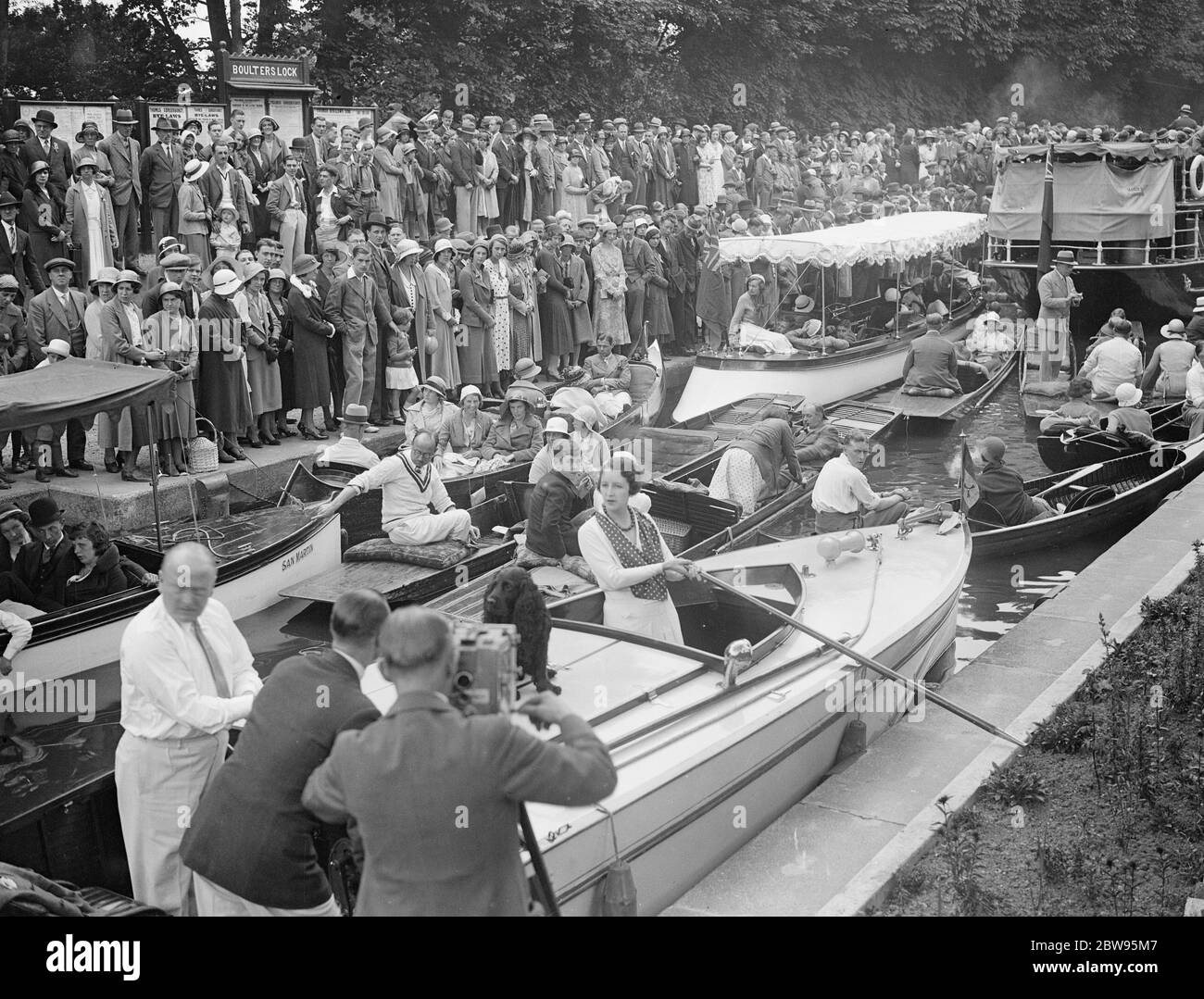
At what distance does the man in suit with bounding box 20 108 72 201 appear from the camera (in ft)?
54.9

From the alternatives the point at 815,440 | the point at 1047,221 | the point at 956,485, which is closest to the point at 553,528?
the point at 815,440

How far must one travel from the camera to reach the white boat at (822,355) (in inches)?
779

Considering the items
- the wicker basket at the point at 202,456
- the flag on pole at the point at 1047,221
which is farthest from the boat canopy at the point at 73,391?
the flag on pole at the point at 1047,221

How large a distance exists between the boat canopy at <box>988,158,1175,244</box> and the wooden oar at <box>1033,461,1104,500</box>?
10161mm

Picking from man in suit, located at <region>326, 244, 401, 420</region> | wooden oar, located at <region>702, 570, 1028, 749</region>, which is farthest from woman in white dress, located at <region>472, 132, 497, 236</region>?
wooden oar, located at <region>702, 570, 1028, 749</region>

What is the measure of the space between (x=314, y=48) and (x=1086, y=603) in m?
21.2

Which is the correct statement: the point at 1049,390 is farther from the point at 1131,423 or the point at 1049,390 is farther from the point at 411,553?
the point at 411,553

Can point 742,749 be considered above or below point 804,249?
below

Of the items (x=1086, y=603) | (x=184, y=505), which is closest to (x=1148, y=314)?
(x=1086, y=603)

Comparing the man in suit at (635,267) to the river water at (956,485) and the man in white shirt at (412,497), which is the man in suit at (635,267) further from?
the man in white shirt at (412,497)

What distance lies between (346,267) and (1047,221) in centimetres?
1415

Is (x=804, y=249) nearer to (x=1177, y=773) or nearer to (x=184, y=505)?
(x=184, y=505)
